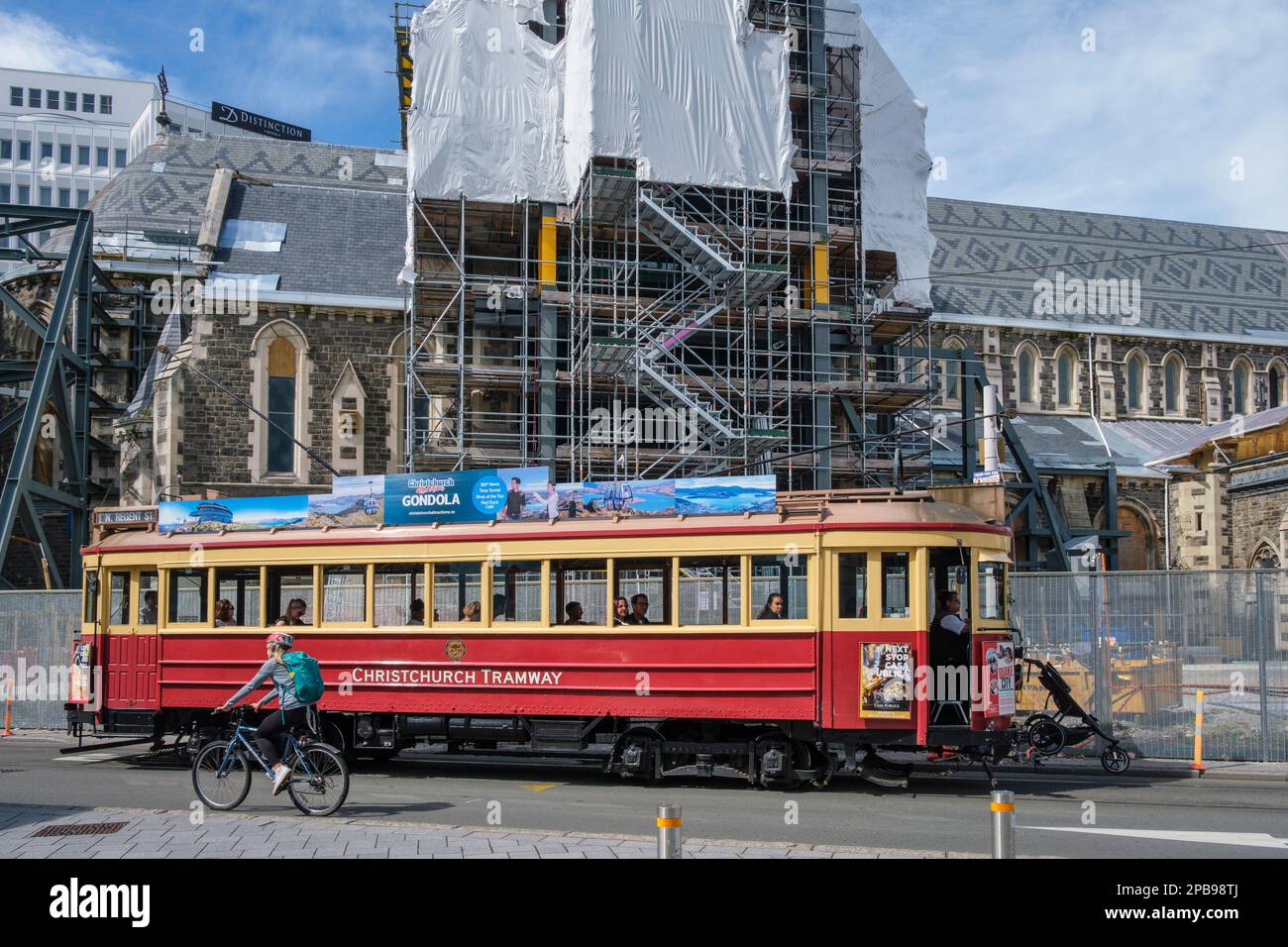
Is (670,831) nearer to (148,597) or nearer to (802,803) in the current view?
(802,803)

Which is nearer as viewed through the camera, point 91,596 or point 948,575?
point 948,575

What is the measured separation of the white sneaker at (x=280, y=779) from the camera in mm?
11227

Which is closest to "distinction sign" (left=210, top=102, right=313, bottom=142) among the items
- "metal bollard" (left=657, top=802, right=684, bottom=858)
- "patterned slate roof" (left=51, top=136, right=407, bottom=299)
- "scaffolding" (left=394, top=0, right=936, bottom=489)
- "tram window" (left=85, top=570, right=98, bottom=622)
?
"patterned slate roof" (left=51, top=136, right=407, bottom=299)

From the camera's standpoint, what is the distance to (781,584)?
13680 millimetres

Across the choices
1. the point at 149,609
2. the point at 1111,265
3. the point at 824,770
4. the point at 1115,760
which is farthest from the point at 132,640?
the point at 1111,265

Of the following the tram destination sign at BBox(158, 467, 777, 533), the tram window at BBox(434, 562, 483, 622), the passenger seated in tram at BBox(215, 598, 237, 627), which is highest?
the tram destination sign at BBox(158, 467, 777, 533)

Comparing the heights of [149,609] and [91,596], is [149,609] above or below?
below

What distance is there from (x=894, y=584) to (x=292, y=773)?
21.3 feet

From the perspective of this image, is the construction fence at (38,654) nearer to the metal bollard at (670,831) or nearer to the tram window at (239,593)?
the tram window at (239,593)

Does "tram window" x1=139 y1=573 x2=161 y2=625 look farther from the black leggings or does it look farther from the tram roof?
the black leggings

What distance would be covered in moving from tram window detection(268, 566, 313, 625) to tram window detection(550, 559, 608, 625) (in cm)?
344

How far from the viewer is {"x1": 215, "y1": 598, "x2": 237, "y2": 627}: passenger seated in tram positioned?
52.9ft

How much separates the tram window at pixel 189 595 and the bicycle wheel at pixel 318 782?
5.50 metres
